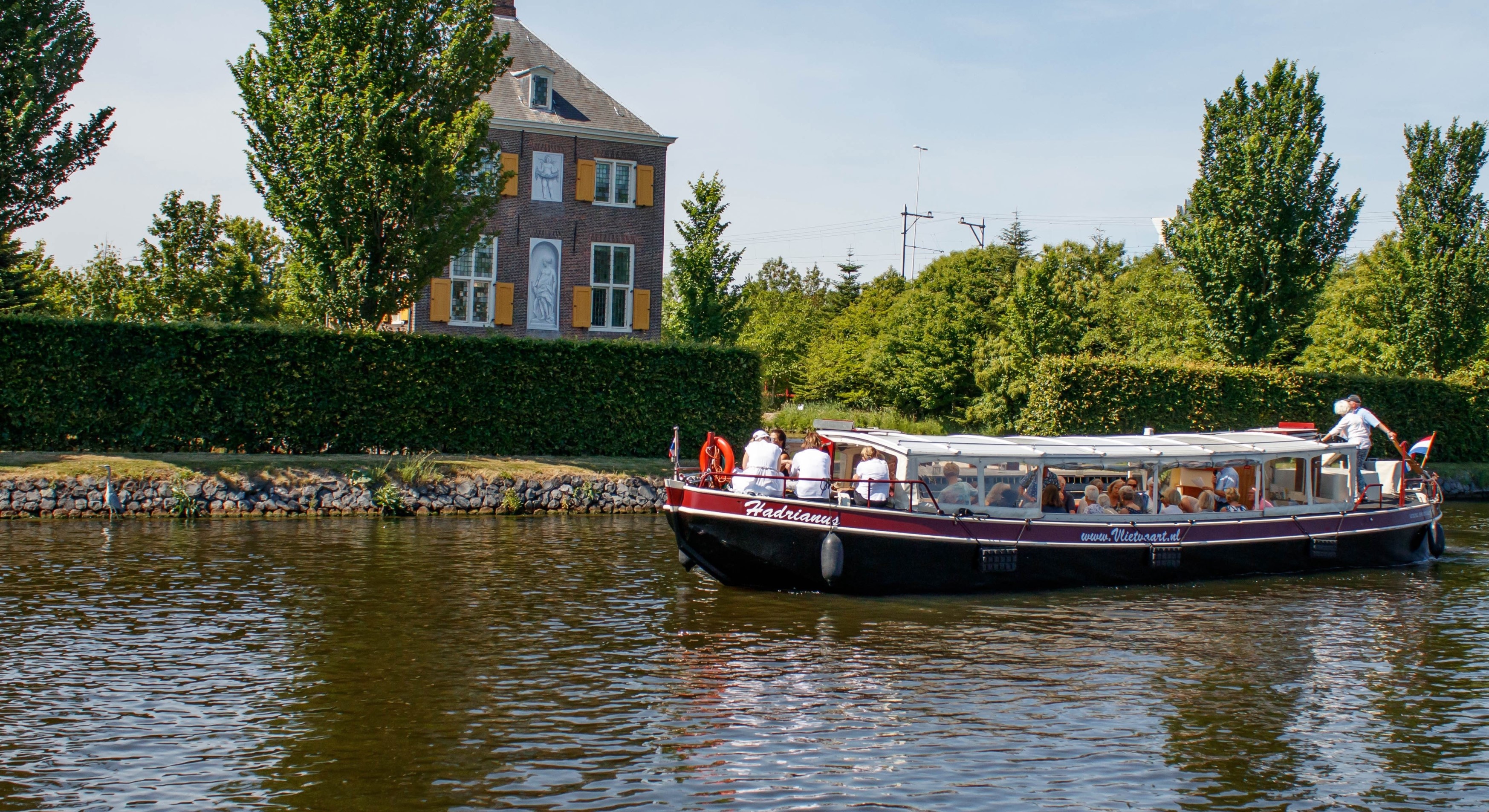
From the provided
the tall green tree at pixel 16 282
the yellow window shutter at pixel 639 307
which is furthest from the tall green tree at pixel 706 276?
the tall green tree at pixel 16 282

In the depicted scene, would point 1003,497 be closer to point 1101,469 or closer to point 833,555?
point 1101,469

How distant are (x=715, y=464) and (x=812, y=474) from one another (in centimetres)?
162

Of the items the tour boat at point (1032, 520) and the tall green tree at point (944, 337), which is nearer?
the tour boat at point (1032, 520)

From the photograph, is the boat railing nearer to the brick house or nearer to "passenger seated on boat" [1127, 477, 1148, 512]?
"passenger seated on boat" [1127, 477, 1148, 512]

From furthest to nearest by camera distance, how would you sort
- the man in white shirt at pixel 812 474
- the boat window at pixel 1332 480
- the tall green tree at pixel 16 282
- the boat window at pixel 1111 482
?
1. the tall green tree at pixel 16 282
2. the boat window at pixel 1332 480
3. the boat window at pixel 1111 482
4. the man in white shirt at pixel 812 474

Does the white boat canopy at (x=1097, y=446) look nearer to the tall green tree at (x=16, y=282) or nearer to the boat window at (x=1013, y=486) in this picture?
the boat window at (x=1013, y=486)

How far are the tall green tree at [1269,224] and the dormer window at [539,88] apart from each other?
23.0m

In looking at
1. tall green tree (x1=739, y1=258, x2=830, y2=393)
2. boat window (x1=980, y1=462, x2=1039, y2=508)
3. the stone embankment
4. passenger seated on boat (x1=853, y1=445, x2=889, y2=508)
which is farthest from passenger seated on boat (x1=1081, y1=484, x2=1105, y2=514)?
tall green tree (x1=739, y1=258, x2=830, y2=393)

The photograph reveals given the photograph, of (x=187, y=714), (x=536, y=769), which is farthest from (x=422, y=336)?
(x=536, y=769)

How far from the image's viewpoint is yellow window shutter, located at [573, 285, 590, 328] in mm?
41031

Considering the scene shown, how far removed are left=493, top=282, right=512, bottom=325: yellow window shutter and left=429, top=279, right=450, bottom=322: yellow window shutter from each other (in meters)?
1.58

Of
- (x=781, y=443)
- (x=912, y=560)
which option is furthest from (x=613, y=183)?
(x=912, y=560)

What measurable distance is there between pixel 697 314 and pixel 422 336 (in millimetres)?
15139

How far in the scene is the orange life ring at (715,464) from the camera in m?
17.4
